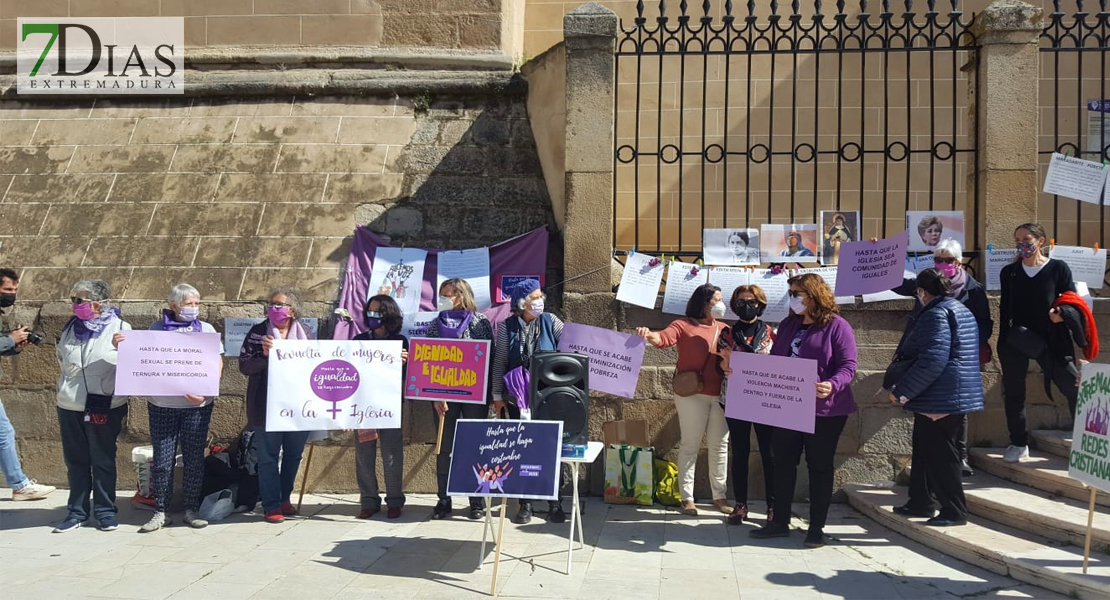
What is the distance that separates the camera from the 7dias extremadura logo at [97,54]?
34.5ft

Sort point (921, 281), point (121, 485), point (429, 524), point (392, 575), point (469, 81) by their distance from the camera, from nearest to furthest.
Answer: point (392, 575), point (921, 281), point (429, 524), point (121, 485), point (469, 81)

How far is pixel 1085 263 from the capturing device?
24.5 ft

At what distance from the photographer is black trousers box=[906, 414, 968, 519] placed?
6.07m

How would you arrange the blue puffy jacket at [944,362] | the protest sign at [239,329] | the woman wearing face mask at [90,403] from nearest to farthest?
the blue puffy jacket at [944,362], the woman wearing face mask at [90,403], the protest sign at [239,329]

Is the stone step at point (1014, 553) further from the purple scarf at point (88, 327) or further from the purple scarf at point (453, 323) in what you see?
the purple scarf at point (88, 327)

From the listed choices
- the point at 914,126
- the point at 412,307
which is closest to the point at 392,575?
the point at 412,307

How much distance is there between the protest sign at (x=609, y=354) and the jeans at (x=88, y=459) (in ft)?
11.4

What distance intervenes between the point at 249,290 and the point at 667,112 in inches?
221

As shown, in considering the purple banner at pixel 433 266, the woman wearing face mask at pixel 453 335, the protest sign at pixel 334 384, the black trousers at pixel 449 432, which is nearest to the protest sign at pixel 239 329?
the purple banner at pixel 433 266

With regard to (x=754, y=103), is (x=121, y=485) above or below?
below

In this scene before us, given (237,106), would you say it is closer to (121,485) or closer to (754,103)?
(121,485)

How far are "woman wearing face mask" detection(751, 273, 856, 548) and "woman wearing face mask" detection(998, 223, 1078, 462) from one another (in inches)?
60.2

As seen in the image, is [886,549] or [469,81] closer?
[886,549]

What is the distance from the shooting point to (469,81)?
32.6 feet
